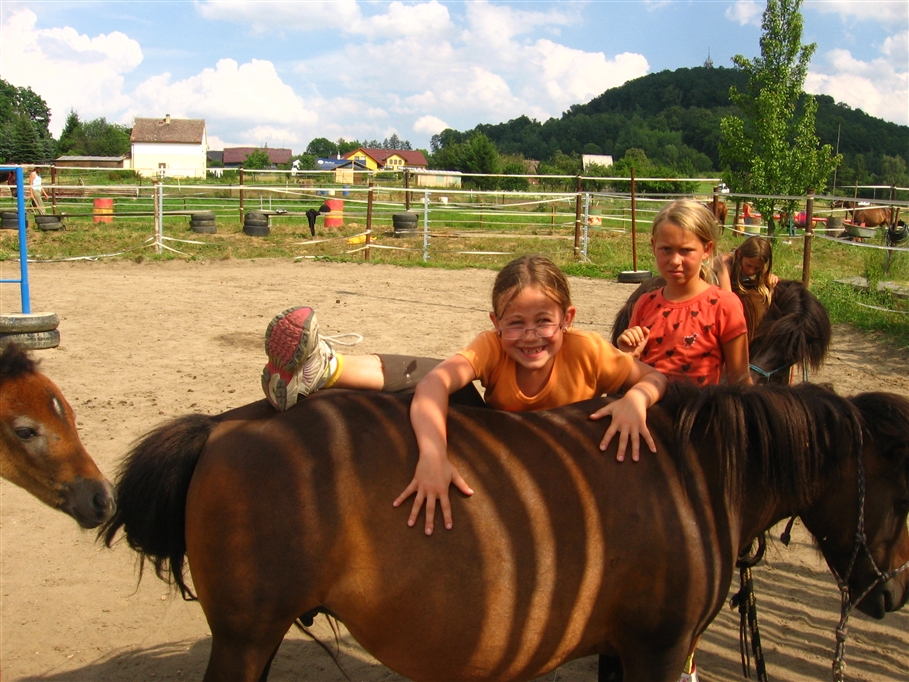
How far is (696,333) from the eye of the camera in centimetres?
263

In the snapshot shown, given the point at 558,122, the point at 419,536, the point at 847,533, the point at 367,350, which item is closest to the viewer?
the point at 419,536

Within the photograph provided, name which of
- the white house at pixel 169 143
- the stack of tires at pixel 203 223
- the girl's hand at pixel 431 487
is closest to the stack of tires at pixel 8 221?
the stack of tires at pixel 203 223

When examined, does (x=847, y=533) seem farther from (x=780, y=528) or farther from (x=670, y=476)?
(x=780, y=528)

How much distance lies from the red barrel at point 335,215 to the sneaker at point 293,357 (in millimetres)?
18909

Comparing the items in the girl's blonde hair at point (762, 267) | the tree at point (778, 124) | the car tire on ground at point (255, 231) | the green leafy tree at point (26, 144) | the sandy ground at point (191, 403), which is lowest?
the sandy ground at point (191, 403)

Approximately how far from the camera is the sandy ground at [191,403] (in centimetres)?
303

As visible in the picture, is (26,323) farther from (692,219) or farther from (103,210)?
(103,210)

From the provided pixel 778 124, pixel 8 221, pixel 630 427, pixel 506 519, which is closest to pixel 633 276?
pixel 778 124

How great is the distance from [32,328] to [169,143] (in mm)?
79660

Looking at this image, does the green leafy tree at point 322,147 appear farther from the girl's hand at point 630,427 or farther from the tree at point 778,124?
the girl's hand at point 630,427

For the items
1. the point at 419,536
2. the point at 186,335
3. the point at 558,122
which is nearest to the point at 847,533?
the point at 419,536

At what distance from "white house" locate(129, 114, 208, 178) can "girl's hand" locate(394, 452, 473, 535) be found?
80.5 meters

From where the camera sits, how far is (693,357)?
2641mm

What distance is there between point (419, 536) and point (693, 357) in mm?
1349
